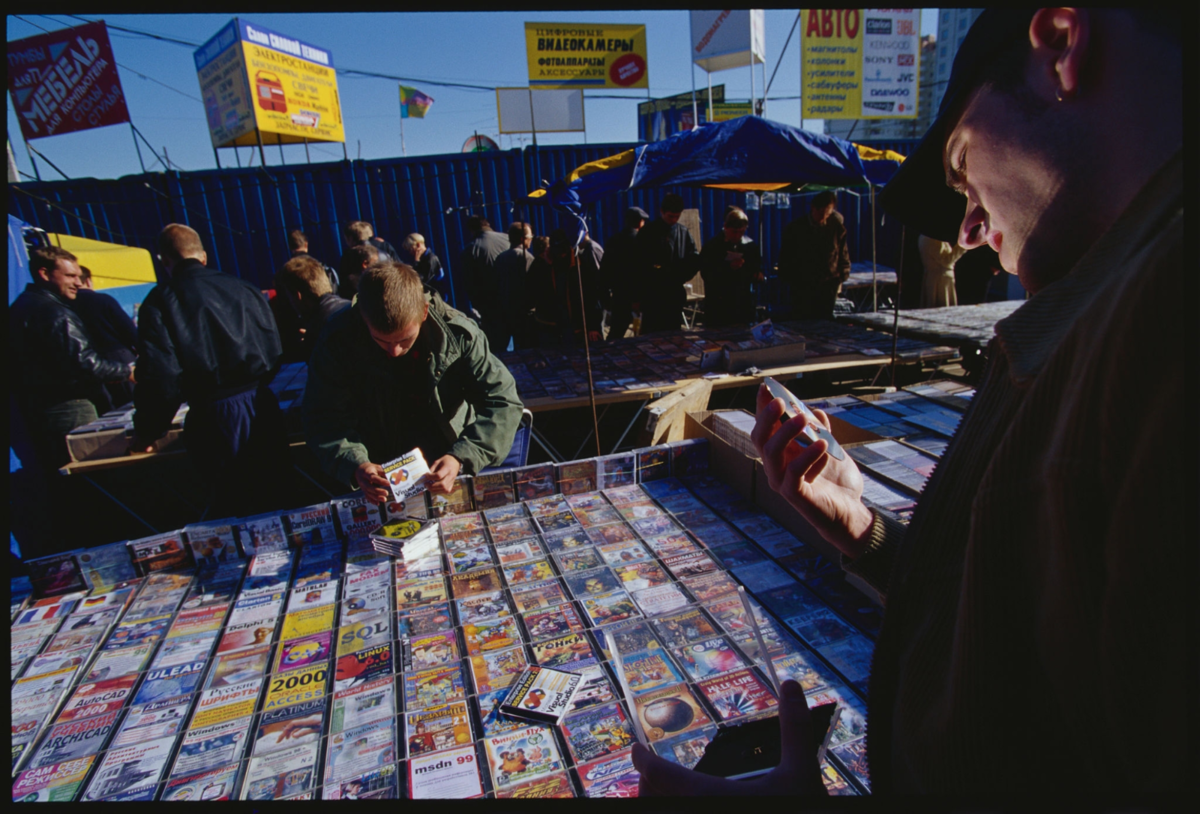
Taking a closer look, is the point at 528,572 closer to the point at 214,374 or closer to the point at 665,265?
the point at 214,374

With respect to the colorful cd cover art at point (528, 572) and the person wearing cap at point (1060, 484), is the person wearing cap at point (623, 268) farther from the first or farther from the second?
the person wearing cap at point (1060, 484)

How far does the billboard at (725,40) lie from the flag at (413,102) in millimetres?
14347

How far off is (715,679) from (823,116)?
10528 mm

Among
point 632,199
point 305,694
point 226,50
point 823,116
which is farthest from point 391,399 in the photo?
point 823,116

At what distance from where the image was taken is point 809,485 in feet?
3.46

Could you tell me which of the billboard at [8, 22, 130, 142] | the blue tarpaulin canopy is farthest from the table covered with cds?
the billboard at [8, 22, 130, 142]

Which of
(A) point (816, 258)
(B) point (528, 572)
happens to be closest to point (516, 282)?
(A) point (816, 258)

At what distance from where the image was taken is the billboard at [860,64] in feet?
30.5

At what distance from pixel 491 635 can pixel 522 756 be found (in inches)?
14.5

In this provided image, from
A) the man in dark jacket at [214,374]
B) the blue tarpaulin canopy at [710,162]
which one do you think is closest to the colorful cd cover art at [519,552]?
the man in dark jacket at [214,374]

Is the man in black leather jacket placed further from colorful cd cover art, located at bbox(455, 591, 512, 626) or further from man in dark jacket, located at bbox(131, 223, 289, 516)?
colorful cd cover art, located at bbox(455, 591, 512, 626)

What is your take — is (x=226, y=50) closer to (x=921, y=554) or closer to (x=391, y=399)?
(x=391, y=399)

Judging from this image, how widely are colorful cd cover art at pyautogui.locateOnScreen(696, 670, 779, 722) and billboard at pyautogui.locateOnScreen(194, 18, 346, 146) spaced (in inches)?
331

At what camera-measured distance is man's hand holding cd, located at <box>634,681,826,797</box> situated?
28.1 inches
